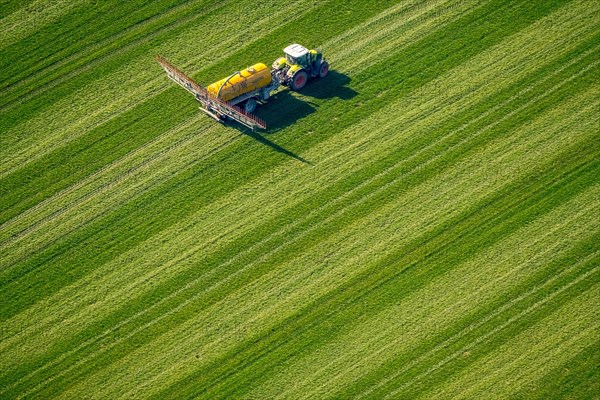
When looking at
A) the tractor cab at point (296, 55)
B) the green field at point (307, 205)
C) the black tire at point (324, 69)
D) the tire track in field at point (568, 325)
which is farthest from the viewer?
the black tire at point (324, 69)

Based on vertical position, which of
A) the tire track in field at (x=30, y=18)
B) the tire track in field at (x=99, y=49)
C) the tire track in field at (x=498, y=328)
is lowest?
the tire track in field at (x=498, y=328)

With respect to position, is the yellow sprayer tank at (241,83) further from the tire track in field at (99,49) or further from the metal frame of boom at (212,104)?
the tire track in field at (99,49)

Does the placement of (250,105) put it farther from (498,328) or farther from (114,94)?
(498,328)

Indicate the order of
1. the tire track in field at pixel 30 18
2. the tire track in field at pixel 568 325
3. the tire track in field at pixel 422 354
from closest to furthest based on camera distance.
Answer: the tire track in field at pixel 422 354 < the tire track in field at pixel 568 325 < the tire track in field at pixel 30 18

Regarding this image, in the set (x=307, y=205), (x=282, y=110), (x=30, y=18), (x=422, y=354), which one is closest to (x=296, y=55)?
(x=282, y=110)

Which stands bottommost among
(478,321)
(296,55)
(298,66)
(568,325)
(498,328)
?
(568,325)

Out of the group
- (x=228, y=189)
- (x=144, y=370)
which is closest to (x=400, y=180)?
(x=228, y=189)

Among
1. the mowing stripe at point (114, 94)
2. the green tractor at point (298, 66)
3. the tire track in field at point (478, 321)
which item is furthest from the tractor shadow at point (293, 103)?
the tire track in field at point (478, 321)
